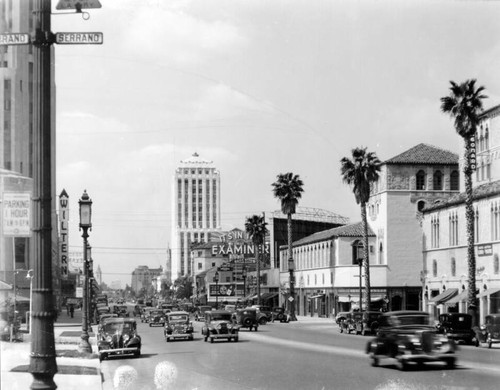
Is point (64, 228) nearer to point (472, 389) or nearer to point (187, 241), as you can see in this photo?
point (472, 389)

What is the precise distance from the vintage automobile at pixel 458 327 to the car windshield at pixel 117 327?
15643 millimetres

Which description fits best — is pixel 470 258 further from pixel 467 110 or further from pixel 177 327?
pixel 177 327

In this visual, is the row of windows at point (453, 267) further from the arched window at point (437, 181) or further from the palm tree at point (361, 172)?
the arched window at point (437, 181)

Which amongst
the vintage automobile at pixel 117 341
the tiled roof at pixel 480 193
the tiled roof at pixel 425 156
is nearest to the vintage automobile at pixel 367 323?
the tiled roof at pixel 480 193

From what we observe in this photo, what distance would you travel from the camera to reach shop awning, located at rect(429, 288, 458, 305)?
63.2 metres

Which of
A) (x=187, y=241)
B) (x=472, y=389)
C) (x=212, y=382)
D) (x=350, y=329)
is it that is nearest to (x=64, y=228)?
(x=350, y=329)

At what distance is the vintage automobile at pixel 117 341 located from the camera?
1208 inches

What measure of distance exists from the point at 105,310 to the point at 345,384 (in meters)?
65.7

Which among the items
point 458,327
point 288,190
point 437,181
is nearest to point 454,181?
point 437,181

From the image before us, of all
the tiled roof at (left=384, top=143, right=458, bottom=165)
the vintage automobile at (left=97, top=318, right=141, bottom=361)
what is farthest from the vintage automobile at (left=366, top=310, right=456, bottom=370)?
the tiled roof at (left=384, top=143, right=458, bottom=165)

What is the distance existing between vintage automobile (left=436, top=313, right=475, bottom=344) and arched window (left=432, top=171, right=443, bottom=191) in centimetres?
4508

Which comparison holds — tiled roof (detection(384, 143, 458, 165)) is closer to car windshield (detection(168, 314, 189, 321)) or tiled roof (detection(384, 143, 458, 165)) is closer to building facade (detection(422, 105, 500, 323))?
building facade (detection(422, 105, 500, 323))

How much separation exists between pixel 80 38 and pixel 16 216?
46.4 feet

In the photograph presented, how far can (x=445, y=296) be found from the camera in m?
63.8
